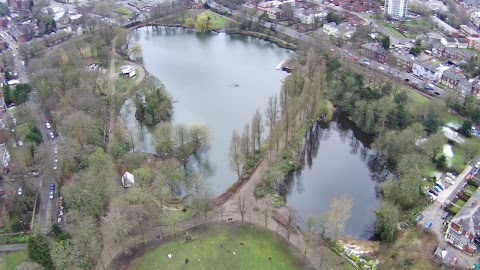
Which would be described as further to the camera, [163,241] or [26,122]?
[26,122]

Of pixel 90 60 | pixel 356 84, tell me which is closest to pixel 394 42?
pixel 356 84

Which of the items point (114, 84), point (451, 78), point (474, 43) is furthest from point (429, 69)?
point (114, 84)

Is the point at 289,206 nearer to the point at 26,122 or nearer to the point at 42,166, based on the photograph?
the point at 42,166

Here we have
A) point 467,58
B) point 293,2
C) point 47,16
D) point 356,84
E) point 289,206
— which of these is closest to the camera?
point 289,206

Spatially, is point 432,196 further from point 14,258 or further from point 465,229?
point 14,258

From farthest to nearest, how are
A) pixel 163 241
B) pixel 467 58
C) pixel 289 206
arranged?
pixel 467 58, pixel 289 206, pixel 163 241

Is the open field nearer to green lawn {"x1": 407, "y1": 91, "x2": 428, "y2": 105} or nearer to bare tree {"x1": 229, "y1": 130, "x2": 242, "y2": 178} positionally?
bare tree {"x1": 229, "y1": 130, "x2": 242, "y2": 178}

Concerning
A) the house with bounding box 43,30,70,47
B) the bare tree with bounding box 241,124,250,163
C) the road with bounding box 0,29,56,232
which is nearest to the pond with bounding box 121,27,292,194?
the bare tree with bounding box 241,124,250,163

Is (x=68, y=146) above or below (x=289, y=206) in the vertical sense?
above
